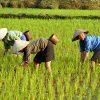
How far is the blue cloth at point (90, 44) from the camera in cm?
653

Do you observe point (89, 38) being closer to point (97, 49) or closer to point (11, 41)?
point (97, 49)

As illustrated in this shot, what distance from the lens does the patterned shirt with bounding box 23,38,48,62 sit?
6062 millimetres

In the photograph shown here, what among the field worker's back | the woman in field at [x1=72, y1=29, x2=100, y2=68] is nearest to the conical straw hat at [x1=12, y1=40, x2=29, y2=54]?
the woman in field at [x1=72, y1=29, x2=100, y2=68]

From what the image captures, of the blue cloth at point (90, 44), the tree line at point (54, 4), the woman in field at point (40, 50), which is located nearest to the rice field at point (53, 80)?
the woman in field at point (40, 50)

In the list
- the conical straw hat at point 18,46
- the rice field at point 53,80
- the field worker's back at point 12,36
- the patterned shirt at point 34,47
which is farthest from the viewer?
the field worker's back at point 12,36

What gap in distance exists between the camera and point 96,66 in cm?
646

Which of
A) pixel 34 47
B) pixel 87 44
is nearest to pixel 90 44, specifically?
pixel 87 44

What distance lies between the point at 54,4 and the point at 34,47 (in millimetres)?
18483

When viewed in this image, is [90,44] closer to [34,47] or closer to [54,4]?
[34,47]

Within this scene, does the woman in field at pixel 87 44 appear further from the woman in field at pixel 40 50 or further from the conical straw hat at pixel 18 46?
the conical straw hat at pixel 18 46

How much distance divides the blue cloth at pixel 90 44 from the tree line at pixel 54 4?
17.5m

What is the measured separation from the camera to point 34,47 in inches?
244

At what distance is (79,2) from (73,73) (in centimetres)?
1939

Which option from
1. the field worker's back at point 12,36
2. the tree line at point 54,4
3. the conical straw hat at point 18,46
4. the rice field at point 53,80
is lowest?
the tree line at point 54,4
